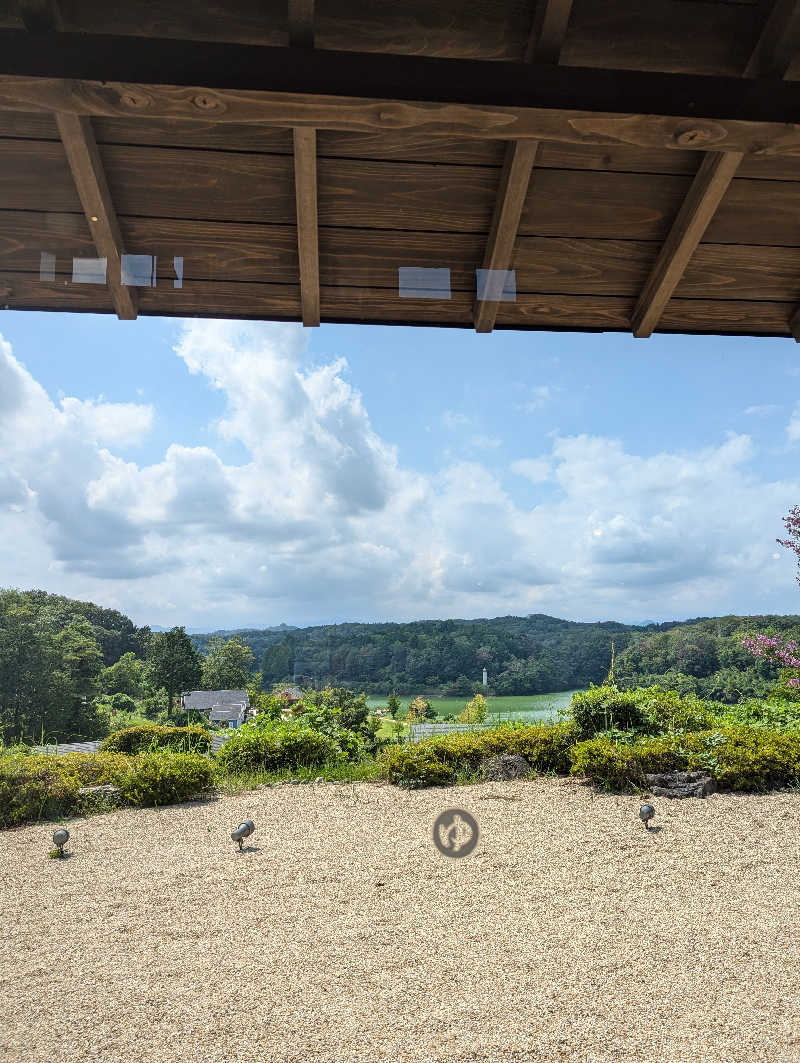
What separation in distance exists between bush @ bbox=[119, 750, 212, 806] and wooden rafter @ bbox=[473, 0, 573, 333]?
3017mm

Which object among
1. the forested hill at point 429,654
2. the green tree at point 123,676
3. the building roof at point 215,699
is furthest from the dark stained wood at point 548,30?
the building roof at point 215,699

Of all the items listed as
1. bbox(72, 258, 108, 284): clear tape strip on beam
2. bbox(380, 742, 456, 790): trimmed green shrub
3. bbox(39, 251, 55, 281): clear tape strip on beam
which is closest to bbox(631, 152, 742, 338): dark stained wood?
bbox(72, 258, 108, 284): clear tape strip on beam

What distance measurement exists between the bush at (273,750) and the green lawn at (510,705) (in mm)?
490

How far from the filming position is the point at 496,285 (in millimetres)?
1602

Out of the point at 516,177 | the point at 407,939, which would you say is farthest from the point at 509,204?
the point at 407,939

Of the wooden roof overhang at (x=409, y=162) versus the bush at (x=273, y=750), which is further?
the bush at (x=273, y=750)

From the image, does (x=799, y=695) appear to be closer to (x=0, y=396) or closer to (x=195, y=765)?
(x=195, y=765)

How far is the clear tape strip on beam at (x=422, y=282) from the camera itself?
62.1 inches

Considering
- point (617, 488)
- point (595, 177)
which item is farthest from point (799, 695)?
point (595, 177)

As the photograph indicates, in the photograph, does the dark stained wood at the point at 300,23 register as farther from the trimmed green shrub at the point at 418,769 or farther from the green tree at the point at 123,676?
the trimmed green shrub at the point at 418,769

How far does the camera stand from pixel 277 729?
4199 millimetres

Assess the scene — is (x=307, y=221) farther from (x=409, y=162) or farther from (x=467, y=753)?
(x=467, y=753)

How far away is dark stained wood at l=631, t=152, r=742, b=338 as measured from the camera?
138 centimetres

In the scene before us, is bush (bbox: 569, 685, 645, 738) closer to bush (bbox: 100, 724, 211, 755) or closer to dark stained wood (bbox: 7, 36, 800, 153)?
bush (bbox: 100, 724, 211, 755)
